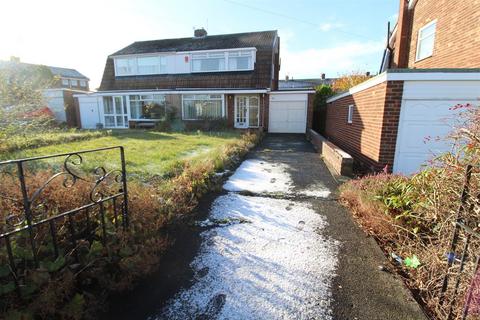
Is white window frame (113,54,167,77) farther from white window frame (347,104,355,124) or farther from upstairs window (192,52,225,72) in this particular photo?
white window frame (347,104,355,124)

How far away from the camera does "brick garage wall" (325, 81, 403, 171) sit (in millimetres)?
5605

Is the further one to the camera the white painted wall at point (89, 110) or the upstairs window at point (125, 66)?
the upstairs window at point (125, 66)

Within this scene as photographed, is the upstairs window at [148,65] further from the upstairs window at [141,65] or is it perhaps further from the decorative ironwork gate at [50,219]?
the decorative ironwork gate at [50,219]

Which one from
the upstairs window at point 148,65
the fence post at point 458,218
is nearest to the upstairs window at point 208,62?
the upstairs window at point 148,65

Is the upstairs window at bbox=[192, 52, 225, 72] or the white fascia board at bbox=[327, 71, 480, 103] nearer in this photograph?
the white fascia board at bbox=[327, 71, 480, 103]

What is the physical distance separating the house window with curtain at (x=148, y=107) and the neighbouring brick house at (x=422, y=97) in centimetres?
1346

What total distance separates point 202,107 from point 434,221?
16.8 meters

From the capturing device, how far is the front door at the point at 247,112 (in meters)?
17.4

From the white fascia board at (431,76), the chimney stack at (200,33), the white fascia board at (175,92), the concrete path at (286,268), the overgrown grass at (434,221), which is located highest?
the chimney stack at (200,33)

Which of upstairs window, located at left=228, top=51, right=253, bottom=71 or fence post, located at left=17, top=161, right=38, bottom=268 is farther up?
upstairs window, located at left=228, top=51, right=253, bottom=71

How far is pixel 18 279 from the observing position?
1.97 meters

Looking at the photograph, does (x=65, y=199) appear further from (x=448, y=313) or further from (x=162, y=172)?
(x=448, y=313)

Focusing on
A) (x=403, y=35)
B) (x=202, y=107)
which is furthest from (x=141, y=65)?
(x=403, y=35)

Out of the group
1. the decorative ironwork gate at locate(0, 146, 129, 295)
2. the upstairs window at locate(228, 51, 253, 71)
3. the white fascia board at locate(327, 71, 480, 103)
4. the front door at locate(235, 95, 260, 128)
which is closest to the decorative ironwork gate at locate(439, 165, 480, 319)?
the decorative ironwork gate at locate(0, 146, 129, 295)
